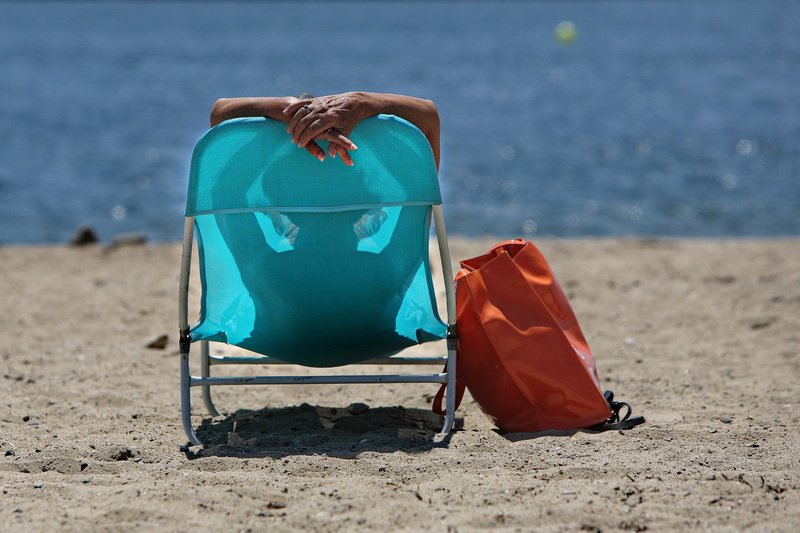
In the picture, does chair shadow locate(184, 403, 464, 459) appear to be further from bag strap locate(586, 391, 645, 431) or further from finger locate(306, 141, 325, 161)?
finger locate(306, 141, 325, 161)

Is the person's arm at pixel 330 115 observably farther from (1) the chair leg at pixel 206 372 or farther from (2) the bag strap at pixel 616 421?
(2) the bag strap at pixel 616 421

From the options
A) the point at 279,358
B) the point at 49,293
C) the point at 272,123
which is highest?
the point at 272,123

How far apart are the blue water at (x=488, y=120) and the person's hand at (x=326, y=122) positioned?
6.93m

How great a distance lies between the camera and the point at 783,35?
3484 centimetres

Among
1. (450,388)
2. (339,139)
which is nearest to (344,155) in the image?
(339,139)

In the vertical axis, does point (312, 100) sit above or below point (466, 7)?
below

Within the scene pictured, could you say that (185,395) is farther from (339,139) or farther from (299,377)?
(339,139)

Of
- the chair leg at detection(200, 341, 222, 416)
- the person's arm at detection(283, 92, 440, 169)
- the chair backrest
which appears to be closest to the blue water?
the chair leg at detection(200, 341, 222, 416)

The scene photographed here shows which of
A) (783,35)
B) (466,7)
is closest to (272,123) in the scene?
(783,35)

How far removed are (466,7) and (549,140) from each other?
5676 centimetres

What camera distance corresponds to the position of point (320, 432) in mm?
3291

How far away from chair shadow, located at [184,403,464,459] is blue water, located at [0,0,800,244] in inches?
254

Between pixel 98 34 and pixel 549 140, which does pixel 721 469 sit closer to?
pixel 549 140

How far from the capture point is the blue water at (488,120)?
10602mm
